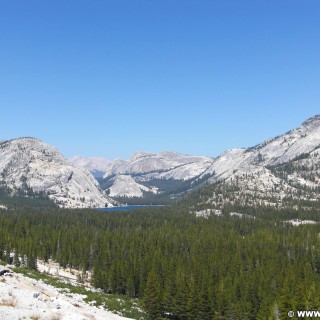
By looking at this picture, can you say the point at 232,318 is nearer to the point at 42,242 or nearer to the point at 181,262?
the point at 181,262

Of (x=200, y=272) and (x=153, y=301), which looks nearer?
(x=153, y=301)

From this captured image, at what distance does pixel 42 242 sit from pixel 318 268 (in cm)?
12526

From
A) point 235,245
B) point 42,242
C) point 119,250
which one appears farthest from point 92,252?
point 235,245

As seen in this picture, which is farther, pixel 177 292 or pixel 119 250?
pixel 119 250

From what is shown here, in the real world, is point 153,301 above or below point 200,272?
below

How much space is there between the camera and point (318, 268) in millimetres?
169750

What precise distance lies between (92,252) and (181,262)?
47543mm

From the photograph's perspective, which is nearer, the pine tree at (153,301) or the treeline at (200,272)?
the treeline at (200,272)

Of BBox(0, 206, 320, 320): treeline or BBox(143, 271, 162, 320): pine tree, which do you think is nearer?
BBox(0, 206, 320, 320): treeline

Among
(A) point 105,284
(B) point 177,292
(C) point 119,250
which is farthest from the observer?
(C) point 119,250

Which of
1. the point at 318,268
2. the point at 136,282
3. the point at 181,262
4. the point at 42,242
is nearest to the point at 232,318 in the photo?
the point at 136,282

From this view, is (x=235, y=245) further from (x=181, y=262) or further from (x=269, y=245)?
(x=181, y=262)

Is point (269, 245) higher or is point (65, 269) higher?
point (269, 245)

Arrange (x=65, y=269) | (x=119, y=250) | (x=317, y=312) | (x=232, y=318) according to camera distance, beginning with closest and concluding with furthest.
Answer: (x=317, y=312), (x=232, y=318), (x=65, y=269), (x=119, y=250)
